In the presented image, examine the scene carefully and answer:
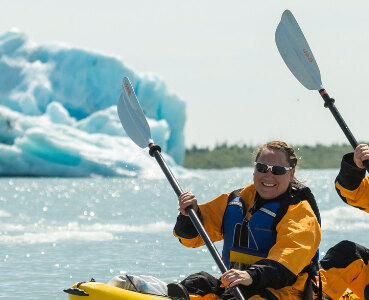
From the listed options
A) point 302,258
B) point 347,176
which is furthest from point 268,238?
point 347,176

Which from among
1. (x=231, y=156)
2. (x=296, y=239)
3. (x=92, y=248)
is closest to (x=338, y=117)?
(x=296, y=239)

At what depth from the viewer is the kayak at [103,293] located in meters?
2.85

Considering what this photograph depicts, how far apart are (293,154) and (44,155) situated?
23.8 m

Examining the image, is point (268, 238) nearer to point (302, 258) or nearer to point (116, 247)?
point (302, 258)

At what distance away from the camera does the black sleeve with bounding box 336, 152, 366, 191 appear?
9.32ft

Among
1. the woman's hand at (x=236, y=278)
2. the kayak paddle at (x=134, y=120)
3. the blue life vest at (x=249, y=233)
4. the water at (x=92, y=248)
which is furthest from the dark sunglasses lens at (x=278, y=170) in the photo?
the water at (x=92, y=248)

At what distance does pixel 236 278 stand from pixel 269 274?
0.40 ft

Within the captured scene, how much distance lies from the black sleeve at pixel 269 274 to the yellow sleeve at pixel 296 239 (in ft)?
0.06

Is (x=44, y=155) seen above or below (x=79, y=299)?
above

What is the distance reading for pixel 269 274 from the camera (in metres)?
2.55

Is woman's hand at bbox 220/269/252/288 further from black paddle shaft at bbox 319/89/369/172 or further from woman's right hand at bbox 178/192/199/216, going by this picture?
black paddle shaft at bbox 319/89/369/172

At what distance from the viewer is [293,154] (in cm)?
284

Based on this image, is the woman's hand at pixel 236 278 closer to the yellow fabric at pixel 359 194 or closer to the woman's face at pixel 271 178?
the woman's face at pixel 271 178

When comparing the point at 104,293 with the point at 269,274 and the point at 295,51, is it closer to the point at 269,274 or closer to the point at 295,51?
the point at 269,274
